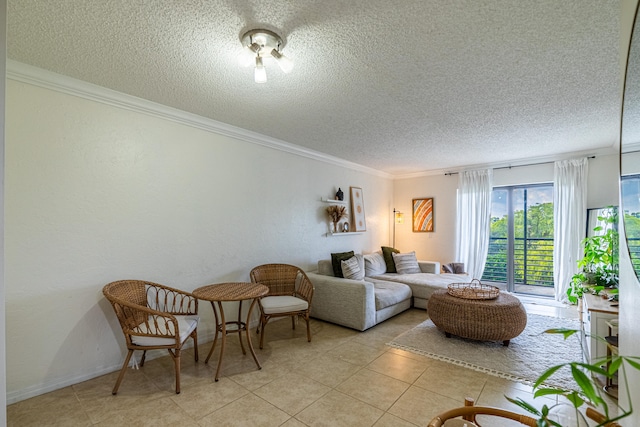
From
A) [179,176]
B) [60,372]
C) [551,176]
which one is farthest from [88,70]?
[551,176]

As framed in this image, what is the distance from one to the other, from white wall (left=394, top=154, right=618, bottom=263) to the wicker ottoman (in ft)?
8.74

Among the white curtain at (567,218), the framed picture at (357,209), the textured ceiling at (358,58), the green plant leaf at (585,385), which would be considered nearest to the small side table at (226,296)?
the textured ceiling at (358,58)

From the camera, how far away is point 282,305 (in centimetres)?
305

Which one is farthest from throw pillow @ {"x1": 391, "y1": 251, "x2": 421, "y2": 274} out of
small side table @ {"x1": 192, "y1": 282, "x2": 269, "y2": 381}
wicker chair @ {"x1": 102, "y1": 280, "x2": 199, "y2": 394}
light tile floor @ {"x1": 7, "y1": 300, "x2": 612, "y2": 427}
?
wicker chair @ {"x1": 102, "y1": 280, "x2": 199, "y2": 394}

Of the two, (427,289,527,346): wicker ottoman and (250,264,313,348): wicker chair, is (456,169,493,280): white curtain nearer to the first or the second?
(427,289,527,346): wicker ottoman

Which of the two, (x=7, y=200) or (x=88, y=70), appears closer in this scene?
(x=7, y=200)

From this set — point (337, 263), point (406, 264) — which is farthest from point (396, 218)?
point (337, 263)

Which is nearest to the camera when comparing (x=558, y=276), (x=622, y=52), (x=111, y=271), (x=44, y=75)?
(x=622, y=52)

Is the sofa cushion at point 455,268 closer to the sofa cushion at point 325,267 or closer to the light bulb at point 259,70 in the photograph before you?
the sofa cushion at point 325,267

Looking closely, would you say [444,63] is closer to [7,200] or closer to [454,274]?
[7,200]

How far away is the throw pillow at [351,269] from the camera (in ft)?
13.4

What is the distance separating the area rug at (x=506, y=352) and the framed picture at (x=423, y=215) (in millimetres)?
2773

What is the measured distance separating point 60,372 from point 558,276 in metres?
6.33

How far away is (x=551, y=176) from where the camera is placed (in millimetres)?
4809
